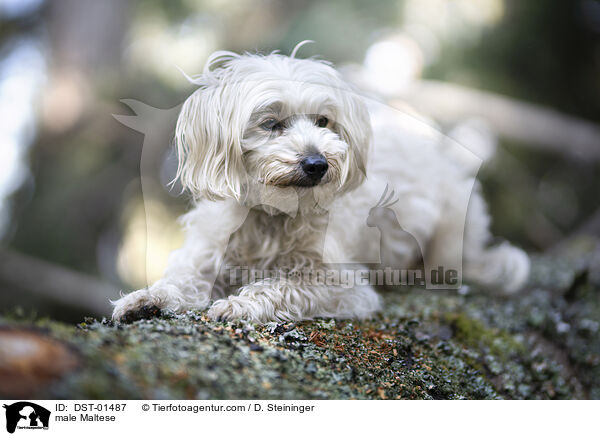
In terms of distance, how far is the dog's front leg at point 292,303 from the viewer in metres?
2.31

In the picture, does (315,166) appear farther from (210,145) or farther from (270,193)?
(210,145)

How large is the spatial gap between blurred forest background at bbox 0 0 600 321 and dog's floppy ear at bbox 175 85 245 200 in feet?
3.49

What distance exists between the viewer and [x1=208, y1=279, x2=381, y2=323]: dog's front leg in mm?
2314

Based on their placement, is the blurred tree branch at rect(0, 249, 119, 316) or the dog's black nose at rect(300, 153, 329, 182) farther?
the blurred tree branch at rect(0, 249, 119, 316)

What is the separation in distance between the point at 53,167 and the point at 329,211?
11.5 feet

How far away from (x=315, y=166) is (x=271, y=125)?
1.30 feet

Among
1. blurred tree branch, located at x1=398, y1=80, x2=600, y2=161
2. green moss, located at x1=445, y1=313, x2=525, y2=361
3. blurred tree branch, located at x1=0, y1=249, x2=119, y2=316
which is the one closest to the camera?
green moss, located at x1=445, y1=313, x2=525, y2=361

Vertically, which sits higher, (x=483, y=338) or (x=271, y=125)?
(x=271, y=125)

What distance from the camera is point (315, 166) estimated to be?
92.0 inches
